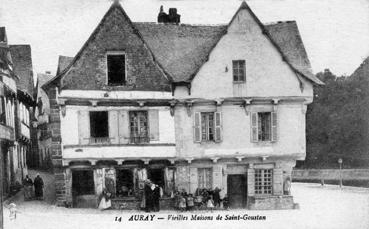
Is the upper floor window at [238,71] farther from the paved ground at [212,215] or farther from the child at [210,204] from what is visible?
the paved ground at [212,215]

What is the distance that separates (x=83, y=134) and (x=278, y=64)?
4378 mm

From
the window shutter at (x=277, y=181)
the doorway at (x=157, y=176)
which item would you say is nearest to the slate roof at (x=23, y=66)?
the doorway at (x=157, y=176)

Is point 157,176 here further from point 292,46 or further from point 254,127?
point 292,46

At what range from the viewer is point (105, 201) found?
11445 millimetres

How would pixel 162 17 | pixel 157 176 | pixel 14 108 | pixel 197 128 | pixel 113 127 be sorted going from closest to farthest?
pixel 14 108 → pixel 162 17 → pixel 113 127 → pixel 157 176 → pixel 197 128

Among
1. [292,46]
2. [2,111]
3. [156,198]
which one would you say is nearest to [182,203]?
[156,198]

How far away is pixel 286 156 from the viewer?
12.2 meters

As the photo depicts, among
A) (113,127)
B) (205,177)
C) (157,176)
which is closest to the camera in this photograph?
(113,127)

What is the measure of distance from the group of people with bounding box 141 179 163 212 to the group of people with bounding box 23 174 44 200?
80.3 inches

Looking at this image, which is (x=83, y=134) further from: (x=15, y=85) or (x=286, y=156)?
(x=286, y=156)

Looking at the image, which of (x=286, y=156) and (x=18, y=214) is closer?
(x=18, y=214)

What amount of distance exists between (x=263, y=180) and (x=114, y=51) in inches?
168

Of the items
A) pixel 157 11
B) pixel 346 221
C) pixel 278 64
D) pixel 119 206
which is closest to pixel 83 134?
pixel 119 206

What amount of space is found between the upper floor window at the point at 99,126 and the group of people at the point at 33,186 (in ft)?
4.59
